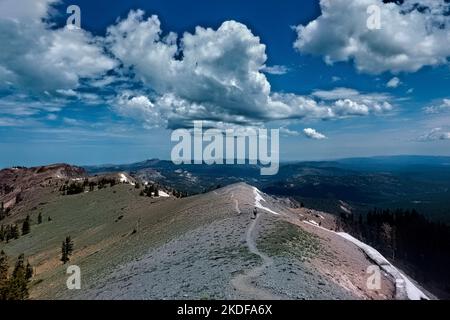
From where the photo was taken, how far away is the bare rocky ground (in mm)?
30141

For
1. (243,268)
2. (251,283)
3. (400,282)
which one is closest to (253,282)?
(251,283)

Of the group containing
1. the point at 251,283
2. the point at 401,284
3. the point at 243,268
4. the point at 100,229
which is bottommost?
the point at 100,229

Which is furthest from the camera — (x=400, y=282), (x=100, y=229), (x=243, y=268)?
(x=100, y=229)

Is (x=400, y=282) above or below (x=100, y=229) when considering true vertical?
above

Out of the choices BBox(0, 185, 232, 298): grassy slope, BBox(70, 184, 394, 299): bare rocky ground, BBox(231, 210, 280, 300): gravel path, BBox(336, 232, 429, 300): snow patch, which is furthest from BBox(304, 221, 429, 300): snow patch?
BBox(0, 185, 232, 298): grassy slope

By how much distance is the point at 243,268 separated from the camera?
1330 inches

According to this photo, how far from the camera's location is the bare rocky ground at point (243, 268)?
30141 millimetres

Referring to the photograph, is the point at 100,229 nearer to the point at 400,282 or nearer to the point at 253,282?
the point at 400,282

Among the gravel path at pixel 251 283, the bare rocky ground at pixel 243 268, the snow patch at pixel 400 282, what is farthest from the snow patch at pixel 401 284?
the gravel path at pixel 251 283

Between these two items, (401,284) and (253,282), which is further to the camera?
(401,284)

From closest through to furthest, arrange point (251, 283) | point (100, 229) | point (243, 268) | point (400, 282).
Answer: point (251, 283) < point (243, 268) < point (400, 282) < point (100, 229)
